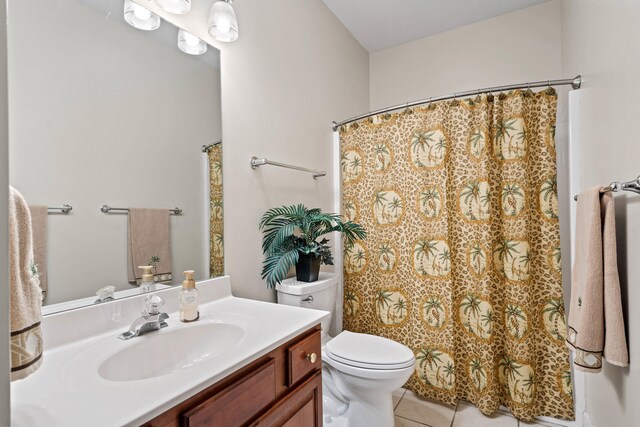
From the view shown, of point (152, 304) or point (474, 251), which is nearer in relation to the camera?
point (152, 304)

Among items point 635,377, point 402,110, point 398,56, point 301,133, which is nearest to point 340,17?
point 398,56

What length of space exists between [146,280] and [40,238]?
34 centimetres

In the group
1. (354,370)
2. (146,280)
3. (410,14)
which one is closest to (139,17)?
(146,280)

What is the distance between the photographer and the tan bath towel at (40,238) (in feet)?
2.89

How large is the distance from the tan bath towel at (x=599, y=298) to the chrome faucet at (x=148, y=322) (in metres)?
1.43

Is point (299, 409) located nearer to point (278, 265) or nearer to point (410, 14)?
point (278, 265)

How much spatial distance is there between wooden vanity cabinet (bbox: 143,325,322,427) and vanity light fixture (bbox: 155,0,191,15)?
129 cm

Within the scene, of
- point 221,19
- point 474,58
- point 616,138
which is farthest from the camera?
point 474,58

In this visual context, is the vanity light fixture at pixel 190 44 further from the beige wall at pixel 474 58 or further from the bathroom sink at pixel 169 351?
the beige wall at pixel 474 58

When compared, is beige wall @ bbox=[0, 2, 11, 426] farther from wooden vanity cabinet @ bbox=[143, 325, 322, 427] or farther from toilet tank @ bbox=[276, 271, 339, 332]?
toilet tank @ bbox=[276, 271, 339, 332]

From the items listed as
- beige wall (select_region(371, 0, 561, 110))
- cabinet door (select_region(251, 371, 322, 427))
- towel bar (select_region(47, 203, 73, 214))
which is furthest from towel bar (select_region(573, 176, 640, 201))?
beige wall (select_region(371, 0, 561, 110))

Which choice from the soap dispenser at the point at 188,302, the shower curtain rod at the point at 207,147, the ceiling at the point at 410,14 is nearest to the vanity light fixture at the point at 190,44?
the shower curtain rod at the point at 207,147

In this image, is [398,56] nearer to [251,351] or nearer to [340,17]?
[340,17]

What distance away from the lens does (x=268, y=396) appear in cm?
88
